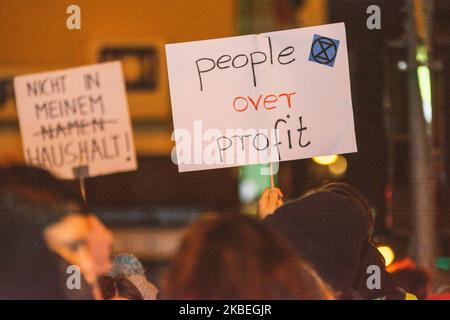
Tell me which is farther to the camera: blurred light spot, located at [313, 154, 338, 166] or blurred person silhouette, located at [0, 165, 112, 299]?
blurred light spot, located at [313, 154, 338, 166]

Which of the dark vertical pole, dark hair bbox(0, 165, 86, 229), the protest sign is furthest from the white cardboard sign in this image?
the dark vertical pole

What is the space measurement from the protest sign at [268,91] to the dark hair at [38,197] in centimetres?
→ 65

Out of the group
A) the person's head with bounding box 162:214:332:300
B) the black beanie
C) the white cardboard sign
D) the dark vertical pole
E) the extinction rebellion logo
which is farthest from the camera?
the dark vertical pole

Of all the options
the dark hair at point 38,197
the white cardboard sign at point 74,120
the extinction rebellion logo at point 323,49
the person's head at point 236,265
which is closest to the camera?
the person's head at point 236,265

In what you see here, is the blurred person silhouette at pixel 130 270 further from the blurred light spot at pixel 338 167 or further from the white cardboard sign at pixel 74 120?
the blurred light spot at pixel 338 167

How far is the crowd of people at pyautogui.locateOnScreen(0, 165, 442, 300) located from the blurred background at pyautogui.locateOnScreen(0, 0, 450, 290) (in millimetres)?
115

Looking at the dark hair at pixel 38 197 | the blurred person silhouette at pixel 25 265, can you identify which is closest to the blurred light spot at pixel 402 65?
the dark hair at pixel 38 197

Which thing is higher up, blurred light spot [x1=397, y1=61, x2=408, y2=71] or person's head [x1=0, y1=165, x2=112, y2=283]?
blurred light spot [x1=397, y1=61, x2=408, y2=71]

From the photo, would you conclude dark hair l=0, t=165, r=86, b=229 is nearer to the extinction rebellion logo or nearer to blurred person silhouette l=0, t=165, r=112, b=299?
blurred person silhouette l=0, t=165, r=112, b=299

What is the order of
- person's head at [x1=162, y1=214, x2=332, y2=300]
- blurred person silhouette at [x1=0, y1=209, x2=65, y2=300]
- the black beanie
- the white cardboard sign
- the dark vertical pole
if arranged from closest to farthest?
1. person's head at [x1=162, y1=214, x2=332, y2=300]
2. blurred person silhouette at [x1=0, y1=209, x2=65, y2=300]
3. the black beanie
4. the white cardboard sign
5. the dark vertical pole

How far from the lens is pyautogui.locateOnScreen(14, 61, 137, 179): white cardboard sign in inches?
162

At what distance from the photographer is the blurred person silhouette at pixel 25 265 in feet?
10.6

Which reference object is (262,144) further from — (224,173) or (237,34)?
(237,34)

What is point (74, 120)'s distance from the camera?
13.5 feet
